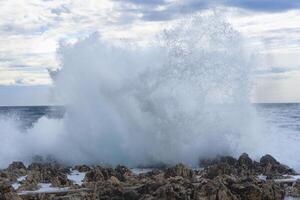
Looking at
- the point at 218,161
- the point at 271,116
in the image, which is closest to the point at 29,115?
the point at 271,116

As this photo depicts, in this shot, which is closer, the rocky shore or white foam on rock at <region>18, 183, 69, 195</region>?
the rocky shore

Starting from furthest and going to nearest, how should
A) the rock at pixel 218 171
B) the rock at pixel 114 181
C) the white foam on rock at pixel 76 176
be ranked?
the white foam on rock at pixel 76 176 < the rock at pixel 218 171 < the rock at pixel 114 181

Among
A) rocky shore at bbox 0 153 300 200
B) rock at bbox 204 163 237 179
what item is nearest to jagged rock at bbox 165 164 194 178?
rocky shore at bbox 0 153 300 200

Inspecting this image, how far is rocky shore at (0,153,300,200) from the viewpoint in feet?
42.0

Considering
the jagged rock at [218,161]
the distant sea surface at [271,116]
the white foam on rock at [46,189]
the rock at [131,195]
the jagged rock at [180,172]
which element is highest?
the distant sea surface at [271,116]

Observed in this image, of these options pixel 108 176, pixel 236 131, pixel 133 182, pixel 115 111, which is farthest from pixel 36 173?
pixel 236 131

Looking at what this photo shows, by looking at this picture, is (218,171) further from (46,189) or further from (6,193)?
(6,193)

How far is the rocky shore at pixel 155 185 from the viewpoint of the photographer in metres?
12.8

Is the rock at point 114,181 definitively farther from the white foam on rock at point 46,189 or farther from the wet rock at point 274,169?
the wet rock at point 274,169

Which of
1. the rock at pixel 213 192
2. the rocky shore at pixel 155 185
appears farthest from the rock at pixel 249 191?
the rock at pixel 213 192

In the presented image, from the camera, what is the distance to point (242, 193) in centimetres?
1335

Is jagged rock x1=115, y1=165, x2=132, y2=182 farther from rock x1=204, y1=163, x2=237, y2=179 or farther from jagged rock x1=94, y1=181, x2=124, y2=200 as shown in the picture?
jagged rock x1=94, y1=181, x2=124, y2=200

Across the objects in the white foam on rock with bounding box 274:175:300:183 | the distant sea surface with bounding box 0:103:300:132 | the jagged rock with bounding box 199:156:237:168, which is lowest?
the white foam on rock with bounding box 274:175:300:183

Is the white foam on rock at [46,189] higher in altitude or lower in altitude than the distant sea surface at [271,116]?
lower
